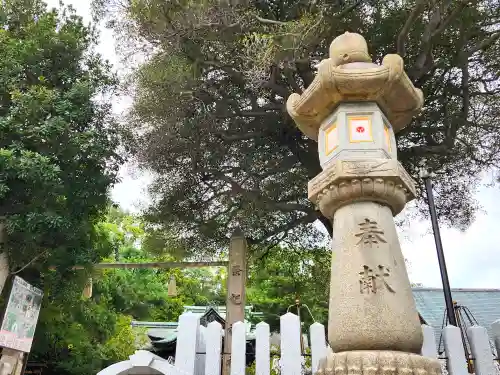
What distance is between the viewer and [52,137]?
7.50 meters

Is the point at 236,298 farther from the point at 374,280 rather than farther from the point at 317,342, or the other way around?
the point at 374,280

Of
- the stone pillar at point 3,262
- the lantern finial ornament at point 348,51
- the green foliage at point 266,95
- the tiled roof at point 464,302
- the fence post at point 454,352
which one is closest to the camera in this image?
the lantern finial ornament at point 348,51

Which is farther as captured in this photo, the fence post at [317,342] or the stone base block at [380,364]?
the fence post at [317,342]

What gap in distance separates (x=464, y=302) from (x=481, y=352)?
7397 mm

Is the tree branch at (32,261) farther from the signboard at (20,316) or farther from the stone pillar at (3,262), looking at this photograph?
the signboard at (20,316)

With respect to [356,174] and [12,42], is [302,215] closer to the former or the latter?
[356,174]

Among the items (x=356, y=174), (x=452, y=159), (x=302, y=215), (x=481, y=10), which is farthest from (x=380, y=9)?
(x=356, y=174)

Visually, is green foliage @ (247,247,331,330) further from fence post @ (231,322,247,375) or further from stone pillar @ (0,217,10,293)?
fence post @ (231,322,247,375)

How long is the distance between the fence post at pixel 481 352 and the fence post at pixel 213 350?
253 cm

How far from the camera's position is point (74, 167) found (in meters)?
7.93

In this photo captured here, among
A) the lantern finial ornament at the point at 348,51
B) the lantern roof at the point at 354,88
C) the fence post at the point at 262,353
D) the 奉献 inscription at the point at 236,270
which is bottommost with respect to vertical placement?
the fence post at the point at 262,353

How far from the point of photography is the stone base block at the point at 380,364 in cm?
271

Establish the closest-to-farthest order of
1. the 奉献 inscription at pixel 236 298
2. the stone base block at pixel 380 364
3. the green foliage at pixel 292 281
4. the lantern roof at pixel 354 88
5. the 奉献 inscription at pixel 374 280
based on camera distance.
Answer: the stone base block at pixel 380 364 < the 奉献 inscription at pixel 374 280 < the lantern roof at pixel 354 88 < the 奉献 inscription at pixel 236 298 < the green foliage at pixel 292 281

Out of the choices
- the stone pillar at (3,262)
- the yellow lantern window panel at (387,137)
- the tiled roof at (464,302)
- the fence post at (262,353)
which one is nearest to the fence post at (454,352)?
the fence post at (262,353)
